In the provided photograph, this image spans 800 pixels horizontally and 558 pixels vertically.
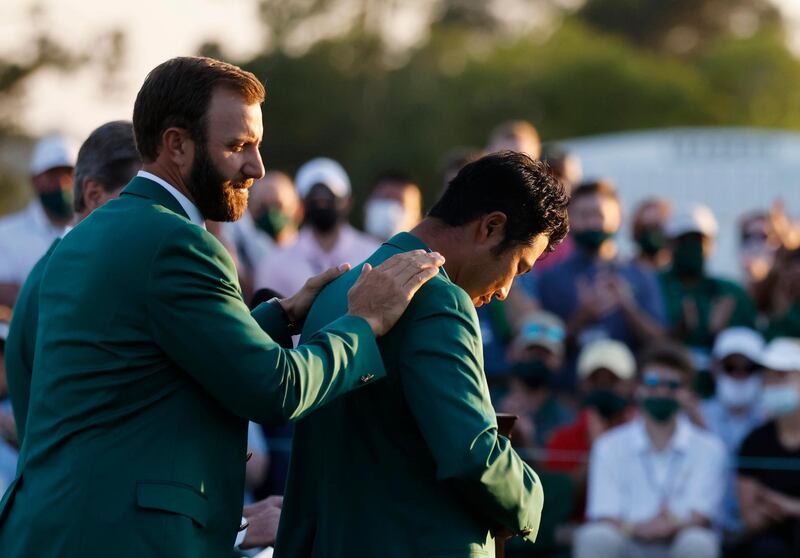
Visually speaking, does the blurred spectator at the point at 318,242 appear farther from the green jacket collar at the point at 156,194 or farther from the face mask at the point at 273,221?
the green jacket collar at the point at 156,194

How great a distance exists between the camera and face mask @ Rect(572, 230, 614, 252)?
9.16m

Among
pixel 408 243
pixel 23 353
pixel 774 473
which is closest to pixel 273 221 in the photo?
pixel 774 473

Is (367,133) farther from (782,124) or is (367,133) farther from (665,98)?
(782,124)

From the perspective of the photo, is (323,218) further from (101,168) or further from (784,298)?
(101,168)

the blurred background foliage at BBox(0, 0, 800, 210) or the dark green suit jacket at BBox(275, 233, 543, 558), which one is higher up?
the blurred background foliage at BBox(0, 0, 800, 210)

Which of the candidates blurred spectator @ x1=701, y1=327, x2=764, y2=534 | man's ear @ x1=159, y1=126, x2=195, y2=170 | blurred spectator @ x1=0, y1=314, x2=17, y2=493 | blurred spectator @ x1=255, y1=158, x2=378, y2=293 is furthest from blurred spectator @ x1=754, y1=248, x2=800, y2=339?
man's ear @ x1=159, y1=126, x2=195, y2=170

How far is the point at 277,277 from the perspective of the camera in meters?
8.66

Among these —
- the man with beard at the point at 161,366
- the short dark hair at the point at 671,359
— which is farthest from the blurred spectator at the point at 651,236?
the man with beard at the point at 161,366

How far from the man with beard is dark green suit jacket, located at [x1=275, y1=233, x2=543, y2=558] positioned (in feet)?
0.40

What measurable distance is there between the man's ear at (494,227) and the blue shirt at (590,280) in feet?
16.6

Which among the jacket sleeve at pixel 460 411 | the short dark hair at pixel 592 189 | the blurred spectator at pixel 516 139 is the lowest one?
the jacket sleeve at pixel 460 411

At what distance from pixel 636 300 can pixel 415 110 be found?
1340 inches

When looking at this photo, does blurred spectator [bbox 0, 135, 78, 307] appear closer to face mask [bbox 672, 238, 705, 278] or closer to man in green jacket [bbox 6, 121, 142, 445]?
man in green jacket [bbox 6, 121, 142, 445]

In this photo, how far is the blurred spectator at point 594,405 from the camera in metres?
8.44
